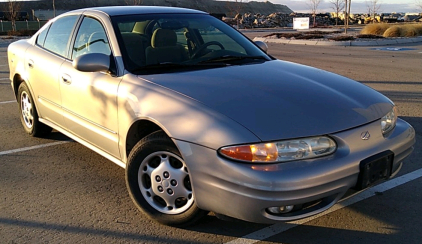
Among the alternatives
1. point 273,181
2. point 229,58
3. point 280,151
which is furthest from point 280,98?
point 229,58

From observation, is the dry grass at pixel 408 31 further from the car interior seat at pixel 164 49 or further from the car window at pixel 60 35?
the car interior seat at pixel 164 49

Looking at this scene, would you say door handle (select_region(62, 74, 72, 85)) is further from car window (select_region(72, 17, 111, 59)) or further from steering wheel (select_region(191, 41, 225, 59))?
steering wheel (select_region(191, 41, 225, 59))

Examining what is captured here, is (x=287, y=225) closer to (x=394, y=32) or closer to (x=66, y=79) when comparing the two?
(x=66, y=79)

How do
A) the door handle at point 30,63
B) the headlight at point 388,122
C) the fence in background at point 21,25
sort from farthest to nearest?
the fence in background at point 21,25 < the door handle at point 30,63 < the headlight at point 388,122

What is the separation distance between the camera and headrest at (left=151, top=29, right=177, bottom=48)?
13.2 ft

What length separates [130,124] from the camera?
3420 millimetres

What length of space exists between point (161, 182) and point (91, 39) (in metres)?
1.80

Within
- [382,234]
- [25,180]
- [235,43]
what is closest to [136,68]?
[235,43]

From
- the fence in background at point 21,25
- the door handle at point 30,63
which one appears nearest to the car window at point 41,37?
the door handle at point 30,63

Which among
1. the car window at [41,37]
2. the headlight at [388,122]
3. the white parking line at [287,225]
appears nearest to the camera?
the white parking line at [287,225]

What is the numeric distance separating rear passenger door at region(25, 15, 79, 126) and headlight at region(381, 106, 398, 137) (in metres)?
3.11

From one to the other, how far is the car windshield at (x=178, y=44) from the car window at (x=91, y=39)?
0.57 ft

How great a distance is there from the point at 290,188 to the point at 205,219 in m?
0.94

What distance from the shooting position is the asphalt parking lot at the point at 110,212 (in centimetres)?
314
